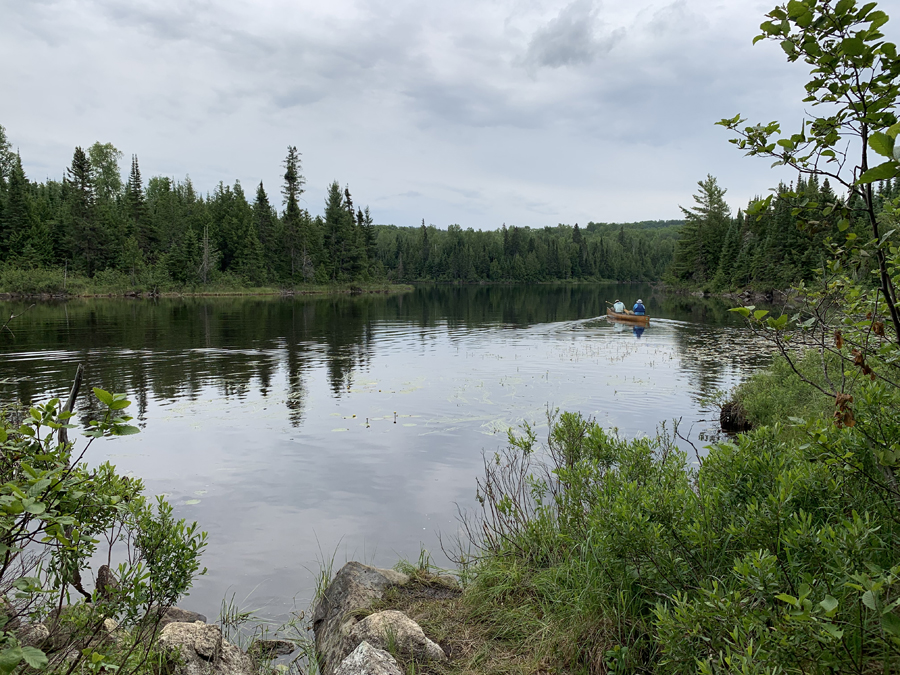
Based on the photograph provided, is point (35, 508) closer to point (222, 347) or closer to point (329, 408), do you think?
point (329, 408)

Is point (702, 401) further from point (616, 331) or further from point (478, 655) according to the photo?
point (616, 331)

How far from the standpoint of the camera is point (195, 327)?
33.6m

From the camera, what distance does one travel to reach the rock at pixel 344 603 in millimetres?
5121

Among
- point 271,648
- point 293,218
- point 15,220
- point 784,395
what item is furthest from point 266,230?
point 271,648

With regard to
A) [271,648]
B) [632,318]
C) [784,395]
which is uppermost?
[632,318]

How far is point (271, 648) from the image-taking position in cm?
567

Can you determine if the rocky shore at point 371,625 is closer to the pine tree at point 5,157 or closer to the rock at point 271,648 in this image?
the rock at point 271,648

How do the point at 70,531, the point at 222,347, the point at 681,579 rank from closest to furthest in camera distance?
the point at 70,531 < the point at 681,579 < the point at 222,347

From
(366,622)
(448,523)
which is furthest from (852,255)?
(448,523)

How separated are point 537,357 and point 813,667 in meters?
21.8

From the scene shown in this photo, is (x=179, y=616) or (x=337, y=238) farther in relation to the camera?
(x=337, y=238)

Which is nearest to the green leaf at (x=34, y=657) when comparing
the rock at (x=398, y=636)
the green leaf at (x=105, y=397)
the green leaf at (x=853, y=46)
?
the green leaf at (x=105, y=397)

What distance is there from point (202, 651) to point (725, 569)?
4.31 m

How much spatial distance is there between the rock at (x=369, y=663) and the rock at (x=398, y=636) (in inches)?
12.9
